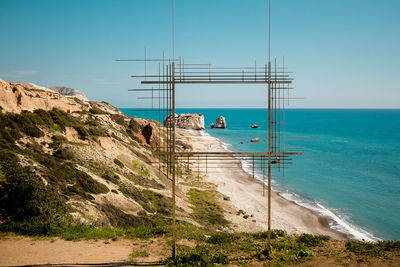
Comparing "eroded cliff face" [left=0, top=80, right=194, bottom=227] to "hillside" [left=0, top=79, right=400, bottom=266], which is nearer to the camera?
"hillside" [left=0, top=79, right=400, bottom=266]

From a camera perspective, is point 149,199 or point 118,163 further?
point 118,163

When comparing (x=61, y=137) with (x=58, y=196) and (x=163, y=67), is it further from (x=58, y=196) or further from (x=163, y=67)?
(x=163, y=67)

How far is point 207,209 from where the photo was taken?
92.1 ft

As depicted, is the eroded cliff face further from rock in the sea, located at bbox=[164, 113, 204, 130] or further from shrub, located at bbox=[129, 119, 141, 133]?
rock in the sea, located at bbox=[164, 113, 204, 130]

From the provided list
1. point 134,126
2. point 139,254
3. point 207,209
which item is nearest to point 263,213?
point 207,209

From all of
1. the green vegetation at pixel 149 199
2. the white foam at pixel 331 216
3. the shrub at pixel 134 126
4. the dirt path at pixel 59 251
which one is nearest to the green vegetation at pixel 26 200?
the dirt path at pixel 59 251

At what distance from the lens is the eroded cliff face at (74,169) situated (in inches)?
599

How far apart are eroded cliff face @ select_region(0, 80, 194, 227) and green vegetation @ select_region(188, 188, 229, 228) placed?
1.47m

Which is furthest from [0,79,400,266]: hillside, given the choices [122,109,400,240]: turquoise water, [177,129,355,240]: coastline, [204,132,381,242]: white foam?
[204,132,381,242]: white foam

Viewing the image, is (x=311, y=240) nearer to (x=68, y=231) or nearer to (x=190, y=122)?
(x=68, y=231)

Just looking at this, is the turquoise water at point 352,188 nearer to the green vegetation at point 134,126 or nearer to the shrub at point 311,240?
the green vegetation at point 134,126

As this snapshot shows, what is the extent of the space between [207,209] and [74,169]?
13987 mm

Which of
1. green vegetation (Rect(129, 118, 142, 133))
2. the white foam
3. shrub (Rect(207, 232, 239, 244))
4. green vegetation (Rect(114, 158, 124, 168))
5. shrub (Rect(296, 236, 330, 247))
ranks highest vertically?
green vegetation (Rect(129, 118, 142, 133))

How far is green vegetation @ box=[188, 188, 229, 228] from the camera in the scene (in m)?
23.9
